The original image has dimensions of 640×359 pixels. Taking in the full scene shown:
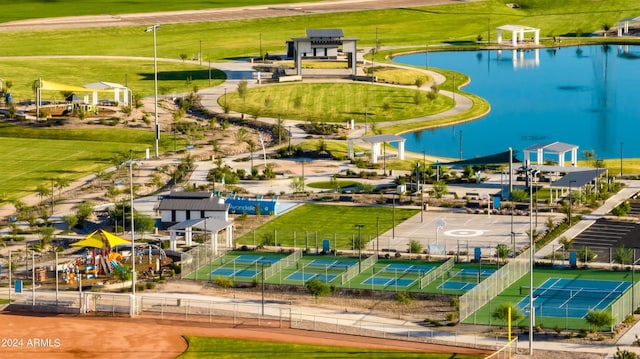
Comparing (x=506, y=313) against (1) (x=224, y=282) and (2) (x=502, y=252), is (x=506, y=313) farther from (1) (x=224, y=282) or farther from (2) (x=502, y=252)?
(1) (x=224, y=282)

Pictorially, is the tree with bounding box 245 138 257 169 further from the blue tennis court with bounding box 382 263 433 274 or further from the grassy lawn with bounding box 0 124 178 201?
the blue tennis court with bounding box 382 263 433 274

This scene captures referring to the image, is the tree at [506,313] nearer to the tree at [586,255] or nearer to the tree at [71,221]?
the tree at [586,255]

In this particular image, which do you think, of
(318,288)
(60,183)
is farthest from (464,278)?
(60,183)

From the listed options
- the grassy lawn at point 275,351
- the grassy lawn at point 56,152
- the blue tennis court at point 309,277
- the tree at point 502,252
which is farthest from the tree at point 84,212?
the tree at point 502,252

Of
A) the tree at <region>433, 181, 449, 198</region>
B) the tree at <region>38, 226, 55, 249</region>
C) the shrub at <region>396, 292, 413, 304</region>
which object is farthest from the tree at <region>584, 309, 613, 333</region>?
the tree at <region>38, 226, 55, 249</region>

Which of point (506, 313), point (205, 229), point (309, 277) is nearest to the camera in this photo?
point (506, 313)
